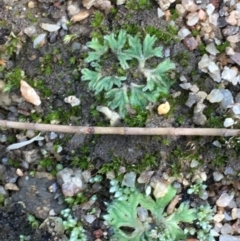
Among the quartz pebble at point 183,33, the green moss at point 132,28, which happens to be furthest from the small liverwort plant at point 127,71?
the quartz pebble at point 183,33

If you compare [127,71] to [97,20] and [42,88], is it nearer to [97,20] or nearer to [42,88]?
[97,20]

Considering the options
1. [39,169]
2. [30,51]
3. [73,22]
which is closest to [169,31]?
[73,22]

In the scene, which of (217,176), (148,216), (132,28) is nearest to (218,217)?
(217,176)

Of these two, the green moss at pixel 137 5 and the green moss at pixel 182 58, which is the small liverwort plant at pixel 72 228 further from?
the green moss at pixel 137 5

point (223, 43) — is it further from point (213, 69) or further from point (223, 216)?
point (223, 216)

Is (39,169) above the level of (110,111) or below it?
below

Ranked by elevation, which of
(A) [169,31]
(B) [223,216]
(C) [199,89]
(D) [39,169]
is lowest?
(B) [223,216]
